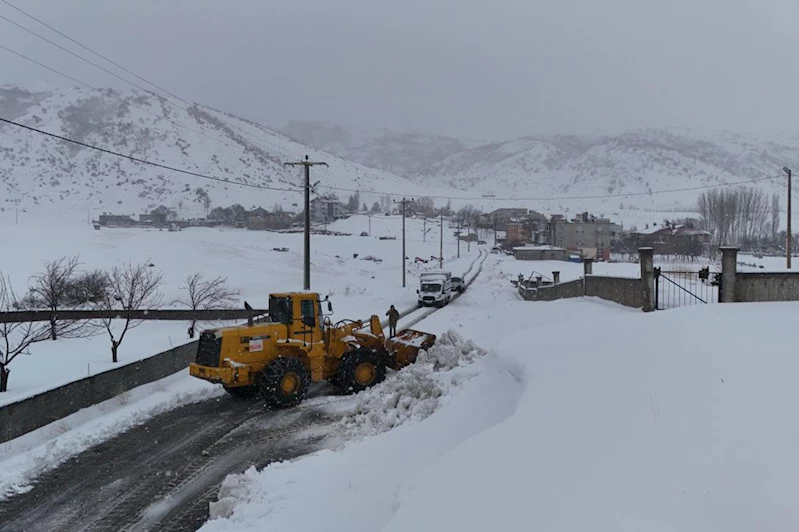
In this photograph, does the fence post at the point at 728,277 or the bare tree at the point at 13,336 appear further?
the bare tree at the point at 13,336

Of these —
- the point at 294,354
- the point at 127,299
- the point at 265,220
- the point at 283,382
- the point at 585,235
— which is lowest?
the point at 127,299

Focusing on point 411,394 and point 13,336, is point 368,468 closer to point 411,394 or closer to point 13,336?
point 411,394

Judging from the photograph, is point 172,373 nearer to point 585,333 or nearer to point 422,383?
point 422,383

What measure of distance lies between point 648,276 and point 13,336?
27148 millimetres

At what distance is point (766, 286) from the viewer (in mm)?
15703

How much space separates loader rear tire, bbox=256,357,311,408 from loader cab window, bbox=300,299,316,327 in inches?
41.5

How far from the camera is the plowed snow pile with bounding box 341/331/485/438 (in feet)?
35.4

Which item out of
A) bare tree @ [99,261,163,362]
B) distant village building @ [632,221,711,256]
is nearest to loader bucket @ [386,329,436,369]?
bare tree @ [99,261,163,362]

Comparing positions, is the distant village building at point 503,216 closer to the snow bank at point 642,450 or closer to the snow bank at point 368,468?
the snow bank at point 368,468

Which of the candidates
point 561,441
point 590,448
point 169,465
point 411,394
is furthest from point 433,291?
point 590,448

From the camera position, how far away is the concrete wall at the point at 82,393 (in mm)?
10688

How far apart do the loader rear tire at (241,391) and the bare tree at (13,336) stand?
20.7 ft

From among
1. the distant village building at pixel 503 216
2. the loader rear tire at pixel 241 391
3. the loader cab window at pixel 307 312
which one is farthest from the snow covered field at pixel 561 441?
the distant village building at pixel 503 216

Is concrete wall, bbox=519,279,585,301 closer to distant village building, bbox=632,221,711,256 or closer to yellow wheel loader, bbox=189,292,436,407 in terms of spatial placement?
yellow wheel loader, bbox=189,292,436,407
